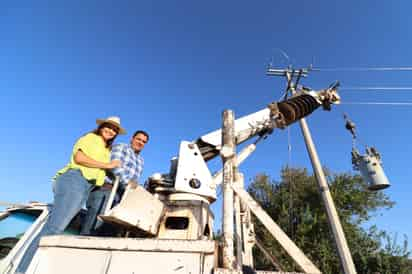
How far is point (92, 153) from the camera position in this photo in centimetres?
293

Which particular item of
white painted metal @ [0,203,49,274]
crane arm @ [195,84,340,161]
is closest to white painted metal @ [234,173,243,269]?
crane arm @ [195,84,340,161]

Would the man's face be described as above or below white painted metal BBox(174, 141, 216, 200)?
above

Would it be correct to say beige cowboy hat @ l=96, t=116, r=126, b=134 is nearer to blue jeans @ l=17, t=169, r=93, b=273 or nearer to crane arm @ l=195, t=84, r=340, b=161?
blue jeans @ l=17, t=169, r=93, b=273

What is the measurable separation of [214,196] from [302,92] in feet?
15.5

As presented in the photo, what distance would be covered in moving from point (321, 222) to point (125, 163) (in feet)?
53.5

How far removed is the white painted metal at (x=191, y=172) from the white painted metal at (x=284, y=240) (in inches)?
30.4

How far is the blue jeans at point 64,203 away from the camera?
2502 millimetres

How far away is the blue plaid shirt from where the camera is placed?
124 inches

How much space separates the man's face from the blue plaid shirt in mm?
327

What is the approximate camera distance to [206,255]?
6.93 ft

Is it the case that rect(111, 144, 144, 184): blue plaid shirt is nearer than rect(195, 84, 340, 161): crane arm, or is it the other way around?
rect(111, 144, 144, 184): blue plaid shirt

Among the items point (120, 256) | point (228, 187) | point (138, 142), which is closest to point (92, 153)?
point (138, 142)

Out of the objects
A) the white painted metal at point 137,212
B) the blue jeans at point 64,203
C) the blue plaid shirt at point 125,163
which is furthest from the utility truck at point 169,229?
the blue plaid shirt at point 125,163

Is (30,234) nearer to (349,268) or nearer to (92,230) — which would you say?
(92,230)
